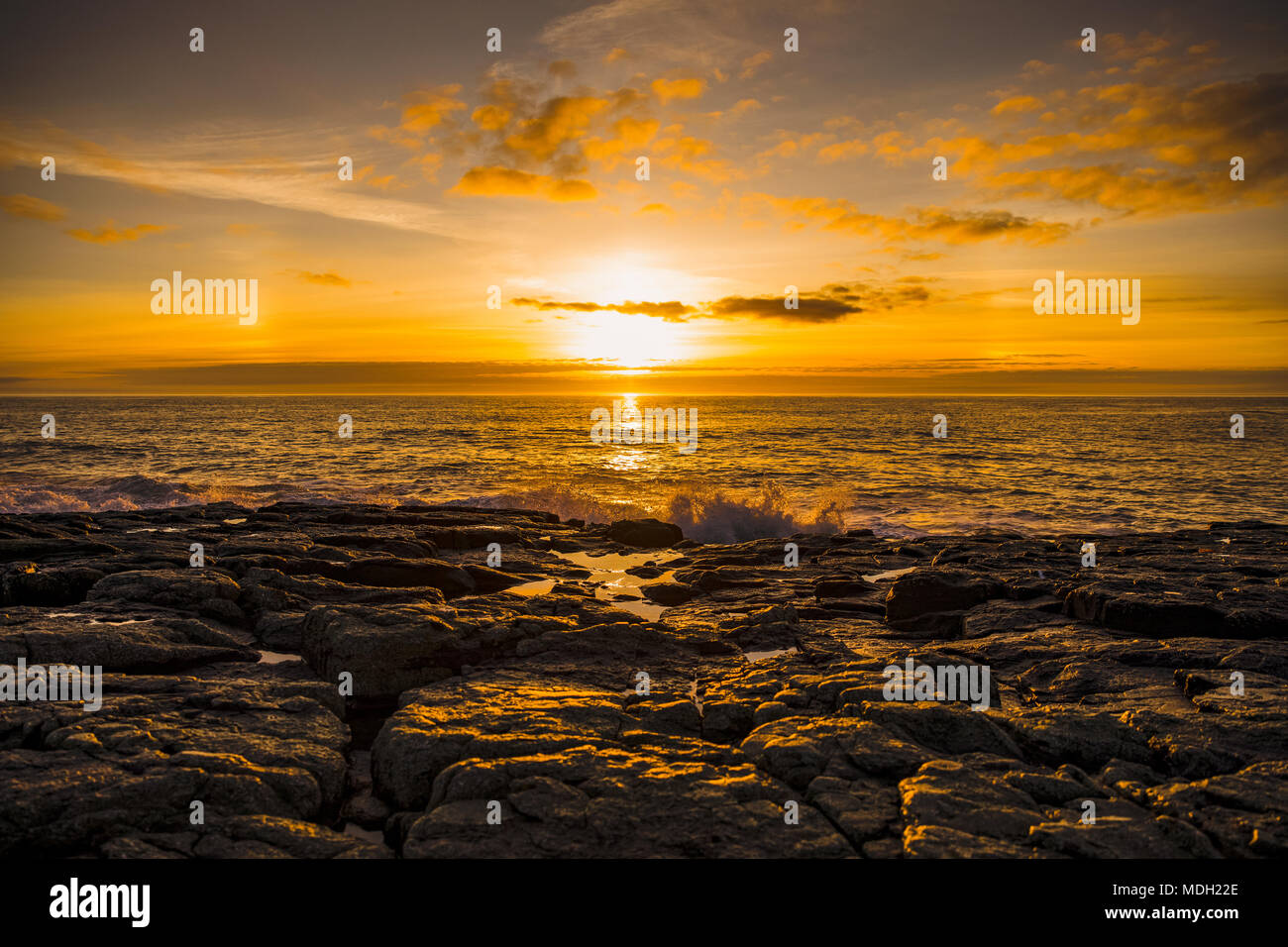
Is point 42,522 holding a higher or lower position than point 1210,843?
higher

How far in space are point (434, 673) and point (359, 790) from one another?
2.07 metres

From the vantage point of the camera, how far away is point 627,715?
632 cm

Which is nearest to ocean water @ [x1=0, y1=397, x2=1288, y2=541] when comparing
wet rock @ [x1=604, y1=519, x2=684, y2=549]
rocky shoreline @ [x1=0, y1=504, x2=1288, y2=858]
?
wet rock @ [x1=604, y1=519, x2=684, y2=549]

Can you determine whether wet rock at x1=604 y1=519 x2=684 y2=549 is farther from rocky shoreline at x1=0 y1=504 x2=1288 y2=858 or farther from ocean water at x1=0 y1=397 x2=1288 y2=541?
rocky shoreline at x1=0 y1=504 x2=1288 y2=858

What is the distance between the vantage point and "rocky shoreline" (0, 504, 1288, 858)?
438 cm

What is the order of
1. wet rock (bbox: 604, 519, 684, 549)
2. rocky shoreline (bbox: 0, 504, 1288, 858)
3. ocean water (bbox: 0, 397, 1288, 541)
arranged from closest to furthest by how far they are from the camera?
rocky shoreline (bbox: 0, 504, 1288, 858) → wet rock (bbox: 604, 519, 684, 549) → ocean water (bbox: 0, 397, 1288, 541)

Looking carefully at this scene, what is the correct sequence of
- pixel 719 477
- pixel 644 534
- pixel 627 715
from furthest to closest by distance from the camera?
pixel 719 477 → pixel 644 534 → pixel 627 715

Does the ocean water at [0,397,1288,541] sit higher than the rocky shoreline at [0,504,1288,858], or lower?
higher

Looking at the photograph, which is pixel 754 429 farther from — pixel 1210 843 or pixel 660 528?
pixel 1210 843

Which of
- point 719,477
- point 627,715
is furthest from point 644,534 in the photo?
point 719,477

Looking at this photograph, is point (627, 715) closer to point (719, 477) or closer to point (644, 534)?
point (644, 534)

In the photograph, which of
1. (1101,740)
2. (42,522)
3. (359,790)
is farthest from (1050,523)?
(42,522)

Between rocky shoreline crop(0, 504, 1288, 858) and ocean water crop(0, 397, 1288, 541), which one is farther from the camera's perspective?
ocean water crop(0, 397, 1288, 541)

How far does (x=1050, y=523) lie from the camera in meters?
23.7
